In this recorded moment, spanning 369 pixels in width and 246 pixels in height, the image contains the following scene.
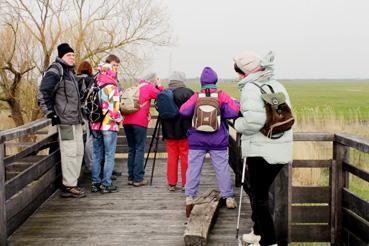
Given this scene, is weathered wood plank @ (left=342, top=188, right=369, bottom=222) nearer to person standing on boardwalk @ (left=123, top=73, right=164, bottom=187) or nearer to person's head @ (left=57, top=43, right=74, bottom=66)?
person standing on boardwalk @ (left=123, top=73, right=164, bottom=187)

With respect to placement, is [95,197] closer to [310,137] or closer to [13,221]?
[13,221]

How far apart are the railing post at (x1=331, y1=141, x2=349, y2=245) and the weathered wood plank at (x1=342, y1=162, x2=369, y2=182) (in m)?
0.06

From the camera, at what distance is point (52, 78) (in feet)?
19.5

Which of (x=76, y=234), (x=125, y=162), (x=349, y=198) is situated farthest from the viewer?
(x=125, y=162)

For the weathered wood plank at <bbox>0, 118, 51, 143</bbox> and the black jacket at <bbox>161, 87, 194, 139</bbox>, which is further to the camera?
the black jacket at <bbox>161, 87, 194, 139</bbox>

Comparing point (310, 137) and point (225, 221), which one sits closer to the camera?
point (310, 137)

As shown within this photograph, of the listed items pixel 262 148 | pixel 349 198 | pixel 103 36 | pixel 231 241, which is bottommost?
pixel 231 241

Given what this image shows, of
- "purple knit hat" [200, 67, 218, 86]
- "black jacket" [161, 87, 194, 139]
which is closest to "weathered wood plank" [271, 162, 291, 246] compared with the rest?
"purple knit hat" [200, 67, 218, 86]

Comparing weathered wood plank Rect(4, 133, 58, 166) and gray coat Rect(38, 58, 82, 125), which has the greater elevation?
gray coat Rect(38, 58, 82, 125)

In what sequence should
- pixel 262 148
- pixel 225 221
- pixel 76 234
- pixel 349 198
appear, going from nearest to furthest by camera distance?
pixel 262 148
pixel 349 198
pixel 76 234
pixel 225 221

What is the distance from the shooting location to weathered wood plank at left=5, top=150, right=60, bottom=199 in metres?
4.96

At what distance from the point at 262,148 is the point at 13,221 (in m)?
2.67

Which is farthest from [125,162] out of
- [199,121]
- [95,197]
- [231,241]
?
[231,241]

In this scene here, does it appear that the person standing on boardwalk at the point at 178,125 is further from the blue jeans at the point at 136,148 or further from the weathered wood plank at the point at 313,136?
the weathered wood plank at the point at 313,136
